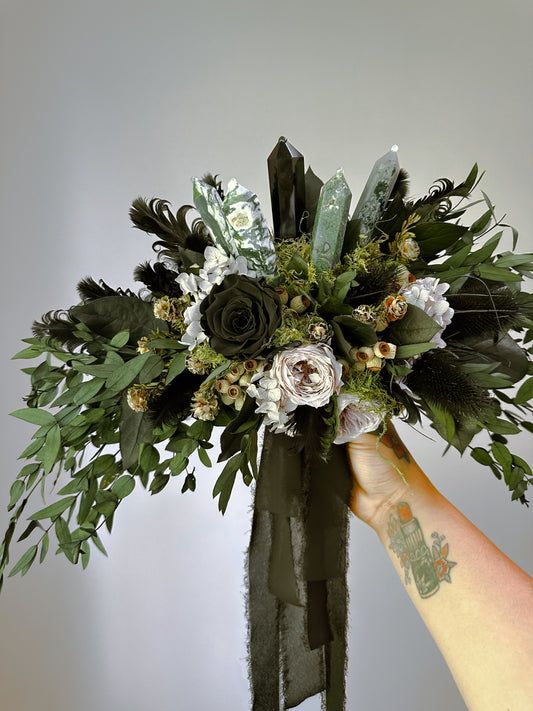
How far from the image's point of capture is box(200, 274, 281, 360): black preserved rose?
0.65 m

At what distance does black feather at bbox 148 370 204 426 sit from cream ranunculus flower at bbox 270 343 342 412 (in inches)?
4.6

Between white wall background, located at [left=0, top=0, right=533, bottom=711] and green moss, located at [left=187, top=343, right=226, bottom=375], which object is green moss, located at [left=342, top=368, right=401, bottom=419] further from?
white wall background, located at [left=0, top=0, right=533, bottom=711]

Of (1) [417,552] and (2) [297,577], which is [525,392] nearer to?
(1) [417,552]

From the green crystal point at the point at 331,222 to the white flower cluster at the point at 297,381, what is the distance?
10 centimetres

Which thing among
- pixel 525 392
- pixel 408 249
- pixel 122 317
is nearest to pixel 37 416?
pixel 122 317

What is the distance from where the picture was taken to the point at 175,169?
174 centimetres

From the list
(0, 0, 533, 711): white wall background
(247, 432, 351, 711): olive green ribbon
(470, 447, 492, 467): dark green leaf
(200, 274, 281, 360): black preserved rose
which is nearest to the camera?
(200, 274, 281, 360): black preserved rose

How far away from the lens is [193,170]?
1741mm

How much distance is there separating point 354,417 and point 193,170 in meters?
1.18

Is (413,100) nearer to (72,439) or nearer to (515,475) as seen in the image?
(515,475)

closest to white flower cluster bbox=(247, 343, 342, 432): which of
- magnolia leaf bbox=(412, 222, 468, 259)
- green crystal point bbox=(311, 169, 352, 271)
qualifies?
green crystal point bbox=(311, 169, 352, 271)

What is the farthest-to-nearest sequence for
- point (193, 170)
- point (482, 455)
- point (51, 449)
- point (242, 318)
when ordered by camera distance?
point (193, 170), point (482, 455), point (51, 449), point (242, 318)

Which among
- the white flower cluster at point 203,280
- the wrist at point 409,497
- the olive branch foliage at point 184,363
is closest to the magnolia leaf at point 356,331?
the olive branch foliage at point 184,363

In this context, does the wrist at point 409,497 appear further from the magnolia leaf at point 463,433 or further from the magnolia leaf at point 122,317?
the magnolia leaf at point 122,317
